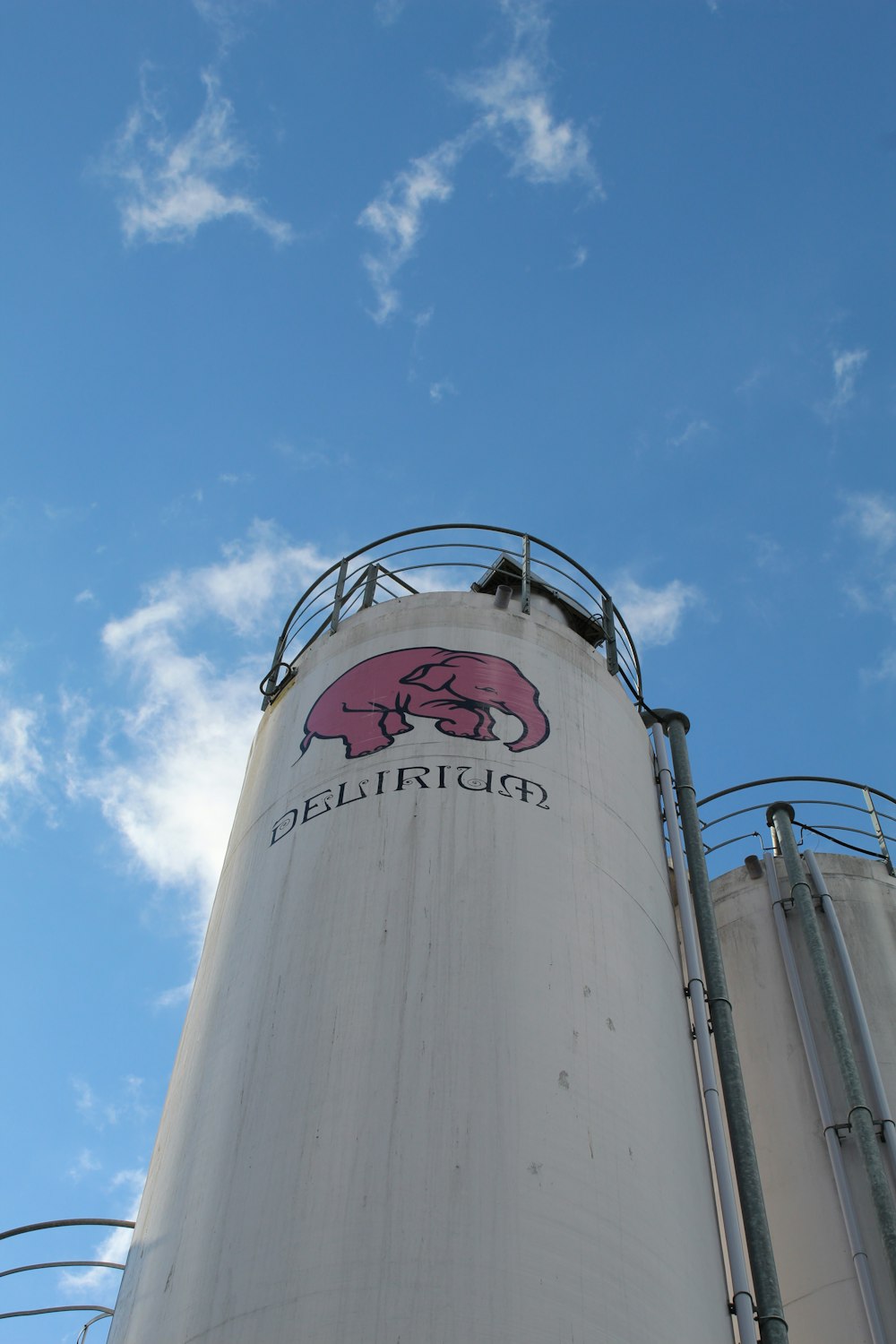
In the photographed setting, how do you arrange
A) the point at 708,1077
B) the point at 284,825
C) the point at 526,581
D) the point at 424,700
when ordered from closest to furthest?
the point at 708,1077
the point at 284,825
the point at 424,700
the point at 526,581

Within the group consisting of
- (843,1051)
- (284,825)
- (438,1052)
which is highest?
(284,825)

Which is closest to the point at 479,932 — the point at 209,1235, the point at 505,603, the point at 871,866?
the point at 209,1235

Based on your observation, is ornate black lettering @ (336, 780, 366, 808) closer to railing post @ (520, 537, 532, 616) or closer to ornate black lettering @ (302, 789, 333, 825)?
ornate black lettering @ (302, 789, 333, 825)

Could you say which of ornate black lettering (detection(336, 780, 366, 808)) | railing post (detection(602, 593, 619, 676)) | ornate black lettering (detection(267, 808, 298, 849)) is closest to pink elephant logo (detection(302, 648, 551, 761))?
ornate black lettering (detection(336, 780, 366, 808))

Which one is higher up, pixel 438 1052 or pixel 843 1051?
pixel 843 1051

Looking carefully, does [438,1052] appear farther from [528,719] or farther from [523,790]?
[528,719]

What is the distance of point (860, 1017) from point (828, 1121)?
3.31 ft

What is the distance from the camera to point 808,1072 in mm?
11219

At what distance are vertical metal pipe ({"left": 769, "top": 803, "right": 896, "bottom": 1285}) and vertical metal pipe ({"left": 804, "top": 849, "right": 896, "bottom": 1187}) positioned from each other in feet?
0.34

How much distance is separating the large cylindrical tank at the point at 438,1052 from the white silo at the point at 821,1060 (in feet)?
6.70

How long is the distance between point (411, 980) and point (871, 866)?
7.09 meters

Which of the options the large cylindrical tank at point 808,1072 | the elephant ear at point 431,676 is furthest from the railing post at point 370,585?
the large cylindrical tank at point 808,1072

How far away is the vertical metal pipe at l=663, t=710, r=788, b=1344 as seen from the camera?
8.22 m

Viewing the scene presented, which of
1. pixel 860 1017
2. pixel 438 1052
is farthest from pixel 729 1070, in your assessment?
pixel 438 1052
